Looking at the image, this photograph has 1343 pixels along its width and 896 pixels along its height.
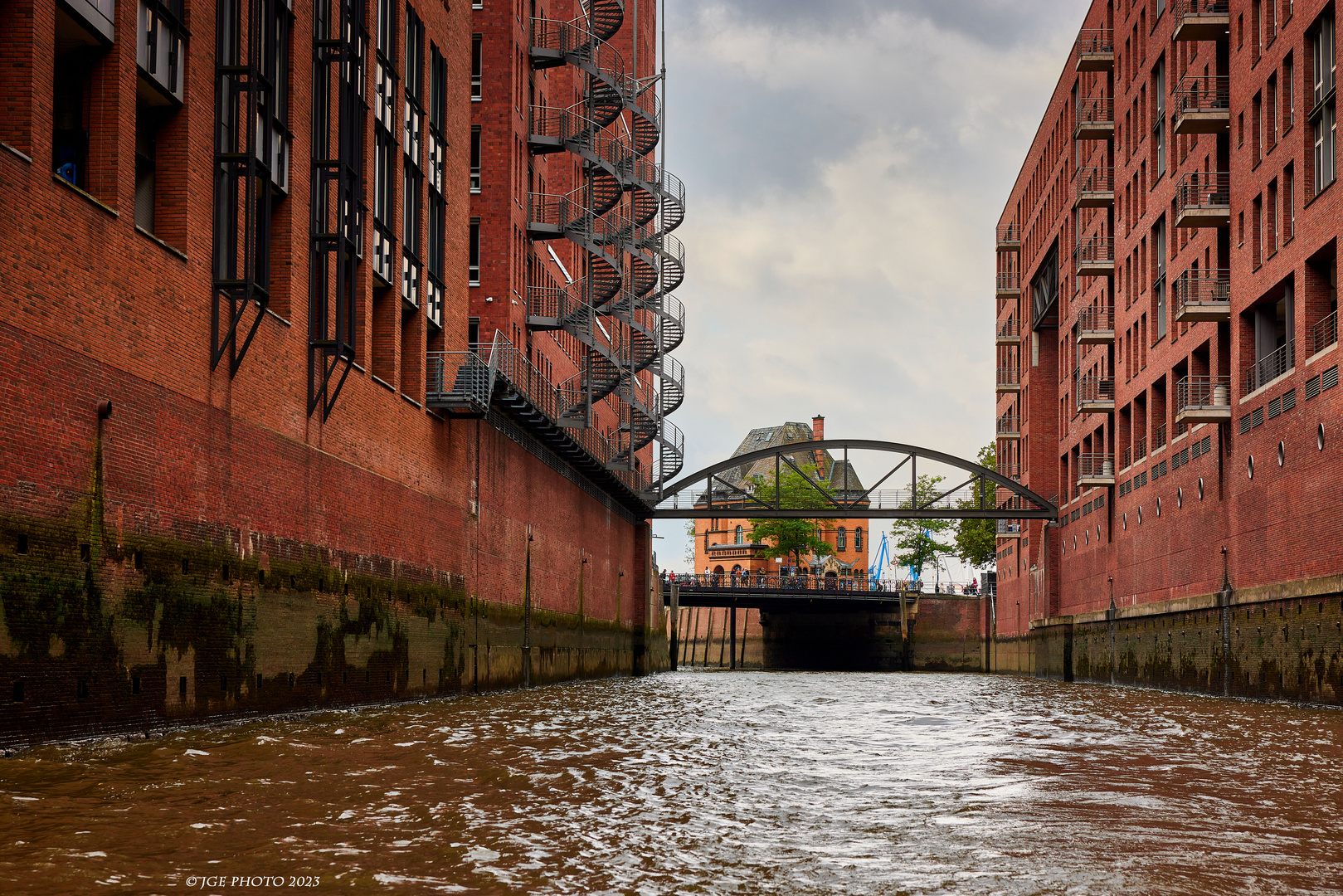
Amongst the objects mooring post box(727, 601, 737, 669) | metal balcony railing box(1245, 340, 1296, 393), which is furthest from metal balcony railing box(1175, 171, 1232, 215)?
mooring post box(727, 601, 737, 669)

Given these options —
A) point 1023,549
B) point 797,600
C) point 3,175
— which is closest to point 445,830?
point 3,175

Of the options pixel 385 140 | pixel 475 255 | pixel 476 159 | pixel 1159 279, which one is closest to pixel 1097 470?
pixel 1159 279

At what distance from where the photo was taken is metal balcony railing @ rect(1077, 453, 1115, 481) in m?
53.1

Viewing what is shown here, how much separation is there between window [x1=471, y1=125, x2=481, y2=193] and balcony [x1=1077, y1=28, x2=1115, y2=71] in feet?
82.7

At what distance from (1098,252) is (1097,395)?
5.37 m

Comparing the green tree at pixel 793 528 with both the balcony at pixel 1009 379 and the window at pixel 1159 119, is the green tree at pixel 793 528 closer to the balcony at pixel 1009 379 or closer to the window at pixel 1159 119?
the balcony at pixel 1009 379

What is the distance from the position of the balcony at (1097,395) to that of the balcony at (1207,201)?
43.0 feet

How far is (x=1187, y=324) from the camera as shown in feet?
141

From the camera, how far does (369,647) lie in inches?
1077

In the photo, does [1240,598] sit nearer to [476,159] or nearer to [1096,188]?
[476,159]

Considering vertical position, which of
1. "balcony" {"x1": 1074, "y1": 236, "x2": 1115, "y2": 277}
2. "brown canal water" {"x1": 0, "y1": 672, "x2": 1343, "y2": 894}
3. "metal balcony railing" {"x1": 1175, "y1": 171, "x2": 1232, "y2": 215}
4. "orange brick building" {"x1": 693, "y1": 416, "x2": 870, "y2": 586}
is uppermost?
"balcony" {"x1": 1074, "y1": 236, "x2": 1115, "y2": 277}

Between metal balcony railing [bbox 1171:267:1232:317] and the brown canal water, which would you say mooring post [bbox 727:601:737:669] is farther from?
the brown canal water

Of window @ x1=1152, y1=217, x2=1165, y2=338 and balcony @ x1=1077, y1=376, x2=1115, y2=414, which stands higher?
window @ x1=1152, y1=217, x2=1165, y2=338

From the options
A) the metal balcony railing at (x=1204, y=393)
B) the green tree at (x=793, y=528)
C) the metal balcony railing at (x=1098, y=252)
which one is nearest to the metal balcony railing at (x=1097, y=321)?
the metal balcony railing at (x=1098, y=252)
